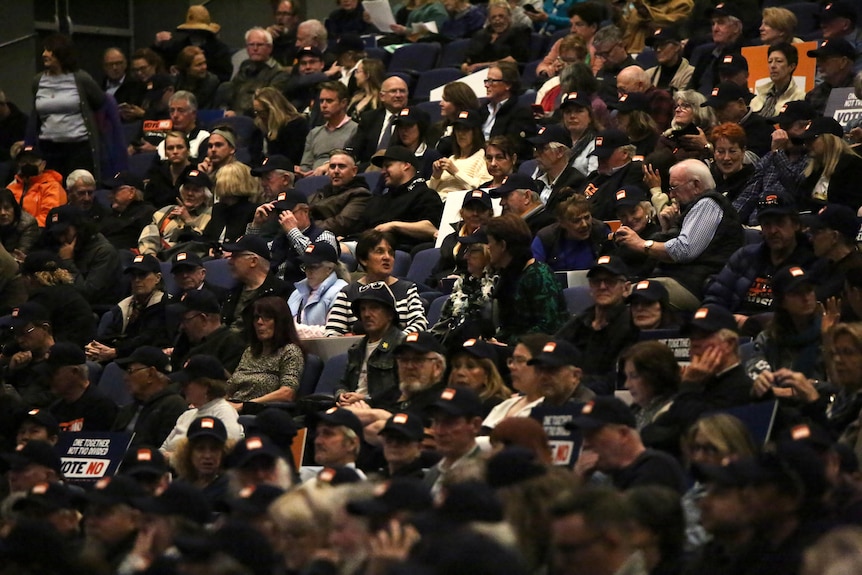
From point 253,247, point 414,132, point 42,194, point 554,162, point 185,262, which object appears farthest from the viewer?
point 42,194

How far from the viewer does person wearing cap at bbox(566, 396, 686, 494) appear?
201 inches

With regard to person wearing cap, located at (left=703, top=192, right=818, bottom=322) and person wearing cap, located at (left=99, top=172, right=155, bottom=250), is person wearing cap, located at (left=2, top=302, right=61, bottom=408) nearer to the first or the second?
person wearing cap, located at (left=99, top=172, right=155, bottom=250)

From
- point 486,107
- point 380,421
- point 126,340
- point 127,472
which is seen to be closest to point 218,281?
point 126,340

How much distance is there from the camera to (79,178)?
35.6ft

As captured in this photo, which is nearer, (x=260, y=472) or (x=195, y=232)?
(x=260, y=472)

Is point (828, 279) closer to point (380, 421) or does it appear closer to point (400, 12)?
point (380, 421)

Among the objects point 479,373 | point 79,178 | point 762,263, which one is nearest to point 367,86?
point 79,178

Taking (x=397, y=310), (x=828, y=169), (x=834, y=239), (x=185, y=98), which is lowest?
(x=185, y=98)

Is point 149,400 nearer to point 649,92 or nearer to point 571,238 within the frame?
point 571,238

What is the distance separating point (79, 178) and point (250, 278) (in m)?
2.55

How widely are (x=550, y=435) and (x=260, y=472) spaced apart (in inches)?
39.0

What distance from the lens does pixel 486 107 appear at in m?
10.6

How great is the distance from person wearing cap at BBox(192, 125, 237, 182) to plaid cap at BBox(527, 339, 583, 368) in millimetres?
4798

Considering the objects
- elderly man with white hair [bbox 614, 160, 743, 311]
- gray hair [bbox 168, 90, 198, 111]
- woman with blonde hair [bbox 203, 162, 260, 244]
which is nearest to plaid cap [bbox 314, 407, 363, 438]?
elderly man with white hair [bbox 614, 160, 743, 311]
